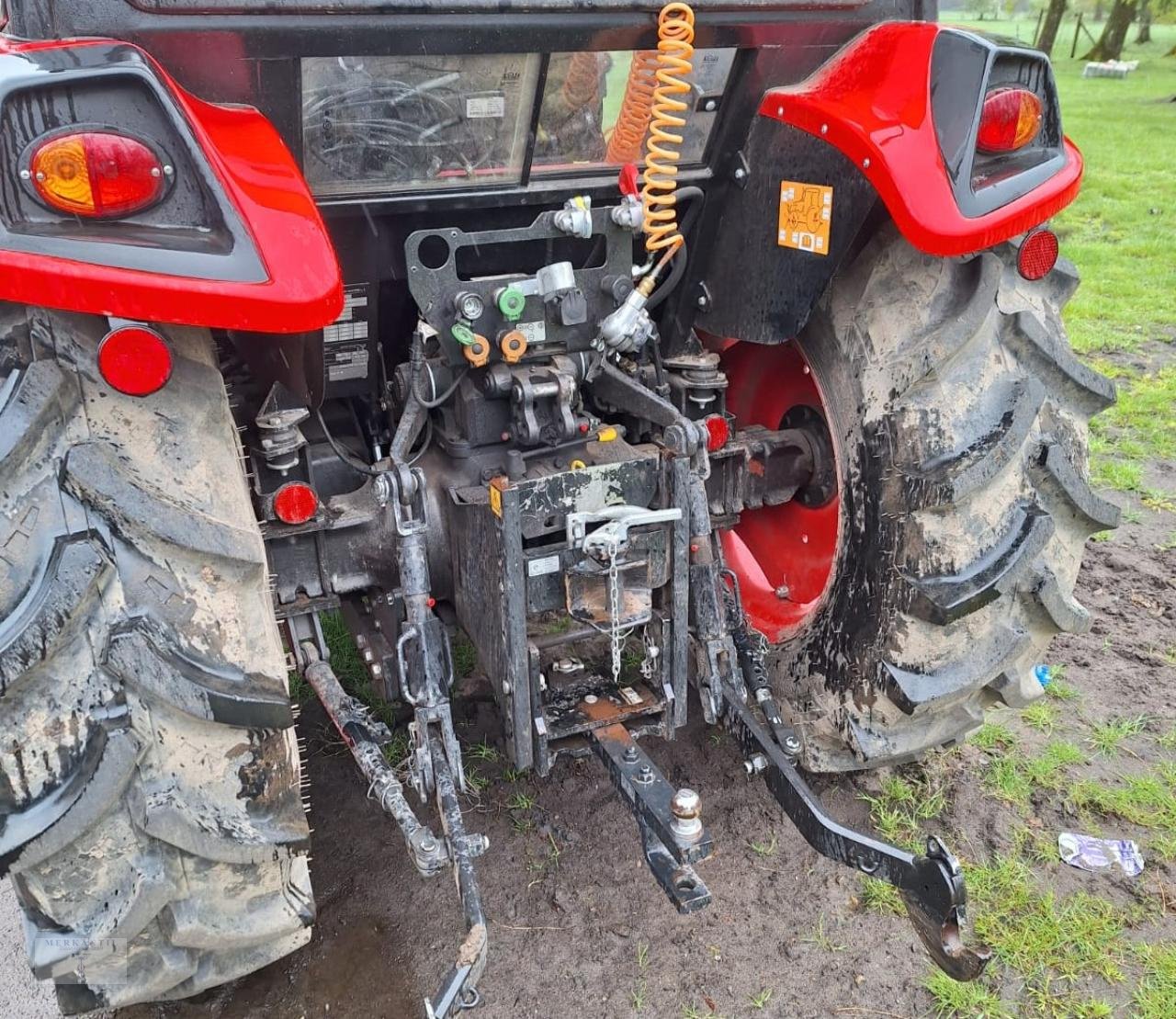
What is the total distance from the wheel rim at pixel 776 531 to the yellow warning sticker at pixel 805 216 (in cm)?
39

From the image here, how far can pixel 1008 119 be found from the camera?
7.13 feet

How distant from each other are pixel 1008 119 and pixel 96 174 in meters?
1.81

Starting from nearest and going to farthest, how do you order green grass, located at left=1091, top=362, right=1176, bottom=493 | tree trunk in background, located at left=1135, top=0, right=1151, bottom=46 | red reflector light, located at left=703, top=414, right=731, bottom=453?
red reflector light, located at left=703, top=414, right=731, bottom=453, green grass, located at left=1091, top=362, right=1176, bottom=493, tree trunk in background, located at left=1135, top=0, right=1151, bottom=46

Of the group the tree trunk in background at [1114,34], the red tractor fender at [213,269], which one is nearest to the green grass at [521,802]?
the red tractor fender at [213,269]

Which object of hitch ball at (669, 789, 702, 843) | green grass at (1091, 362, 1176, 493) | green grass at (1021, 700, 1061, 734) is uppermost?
hitch ball at (669, 789, 702, 843)

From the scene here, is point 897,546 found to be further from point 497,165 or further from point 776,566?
point 497,165

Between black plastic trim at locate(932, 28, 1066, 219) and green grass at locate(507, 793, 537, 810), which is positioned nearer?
black plastic trim at locate(932, 28, 1066, 219)

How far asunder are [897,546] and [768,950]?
104 cm

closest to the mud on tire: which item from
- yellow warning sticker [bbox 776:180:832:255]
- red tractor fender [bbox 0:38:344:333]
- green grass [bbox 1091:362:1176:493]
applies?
yellow warning sticker [bbox 776:180:832:255]

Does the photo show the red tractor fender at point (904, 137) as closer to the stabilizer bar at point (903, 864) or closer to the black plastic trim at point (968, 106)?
the black plastic trim at point (968, 106)

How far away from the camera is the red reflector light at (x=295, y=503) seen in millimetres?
2336

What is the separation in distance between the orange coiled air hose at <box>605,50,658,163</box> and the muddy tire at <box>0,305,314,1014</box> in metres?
1.16

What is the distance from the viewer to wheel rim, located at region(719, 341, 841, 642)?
2.93m

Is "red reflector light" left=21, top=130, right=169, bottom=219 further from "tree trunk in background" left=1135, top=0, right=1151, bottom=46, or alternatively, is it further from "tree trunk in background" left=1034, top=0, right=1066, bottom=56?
"tree trunk in background" left=1135, top=0, right=1151, bottom=46
